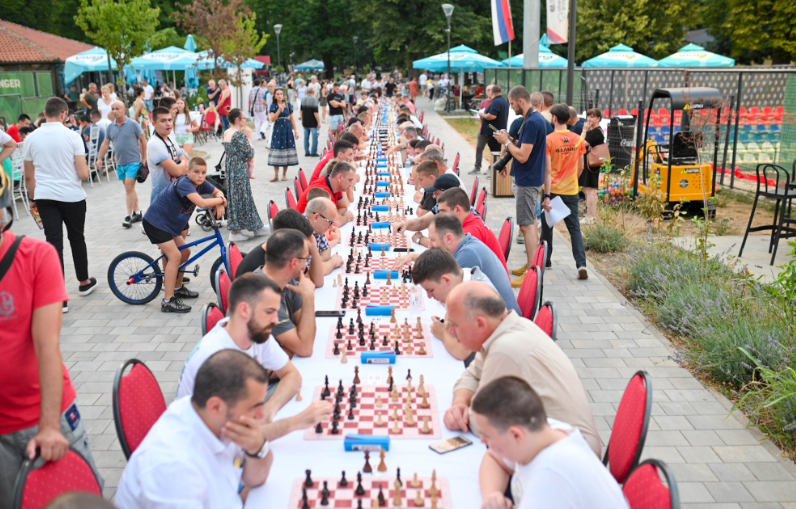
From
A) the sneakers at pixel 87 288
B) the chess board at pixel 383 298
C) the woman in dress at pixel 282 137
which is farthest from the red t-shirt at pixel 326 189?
the woman in dress at pixel 282 137

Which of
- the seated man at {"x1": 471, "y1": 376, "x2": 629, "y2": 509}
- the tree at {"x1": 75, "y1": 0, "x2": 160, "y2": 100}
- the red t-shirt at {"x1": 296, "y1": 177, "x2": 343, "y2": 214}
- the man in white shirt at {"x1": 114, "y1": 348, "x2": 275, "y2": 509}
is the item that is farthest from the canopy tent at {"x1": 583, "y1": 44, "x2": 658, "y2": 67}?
the man in white shirt at {"x1": 114, "y1": 348, "x2": 275, "y2": 509}

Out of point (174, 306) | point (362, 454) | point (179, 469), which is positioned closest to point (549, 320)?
point (362, 454)

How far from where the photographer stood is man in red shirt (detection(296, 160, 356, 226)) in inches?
274

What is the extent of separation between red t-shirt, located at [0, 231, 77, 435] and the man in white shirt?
83 centimetres

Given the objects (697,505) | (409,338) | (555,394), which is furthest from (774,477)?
(409,338)

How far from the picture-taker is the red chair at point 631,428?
9.54 feet

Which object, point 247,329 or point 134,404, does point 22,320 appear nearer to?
point 134,404

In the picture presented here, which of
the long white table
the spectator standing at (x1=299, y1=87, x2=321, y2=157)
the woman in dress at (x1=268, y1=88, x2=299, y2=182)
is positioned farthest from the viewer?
the spectator standing at (x1=299, y1=87, x2=321, y2=157)

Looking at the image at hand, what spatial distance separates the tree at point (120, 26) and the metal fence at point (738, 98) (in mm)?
12874

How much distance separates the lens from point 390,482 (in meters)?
2.80

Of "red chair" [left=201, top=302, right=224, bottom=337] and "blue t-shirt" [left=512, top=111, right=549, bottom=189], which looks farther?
"blue t-shirt" [left=512, top=111, right=549, bottom=189]

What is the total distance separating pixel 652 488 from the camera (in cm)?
246

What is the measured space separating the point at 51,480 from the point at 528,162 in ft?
20.4

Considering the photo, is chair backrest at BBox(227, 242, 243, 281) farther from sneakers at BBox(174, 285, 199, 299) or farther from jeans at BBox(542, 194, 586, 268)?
jeans at BBox(542, 194, 586, 268)
